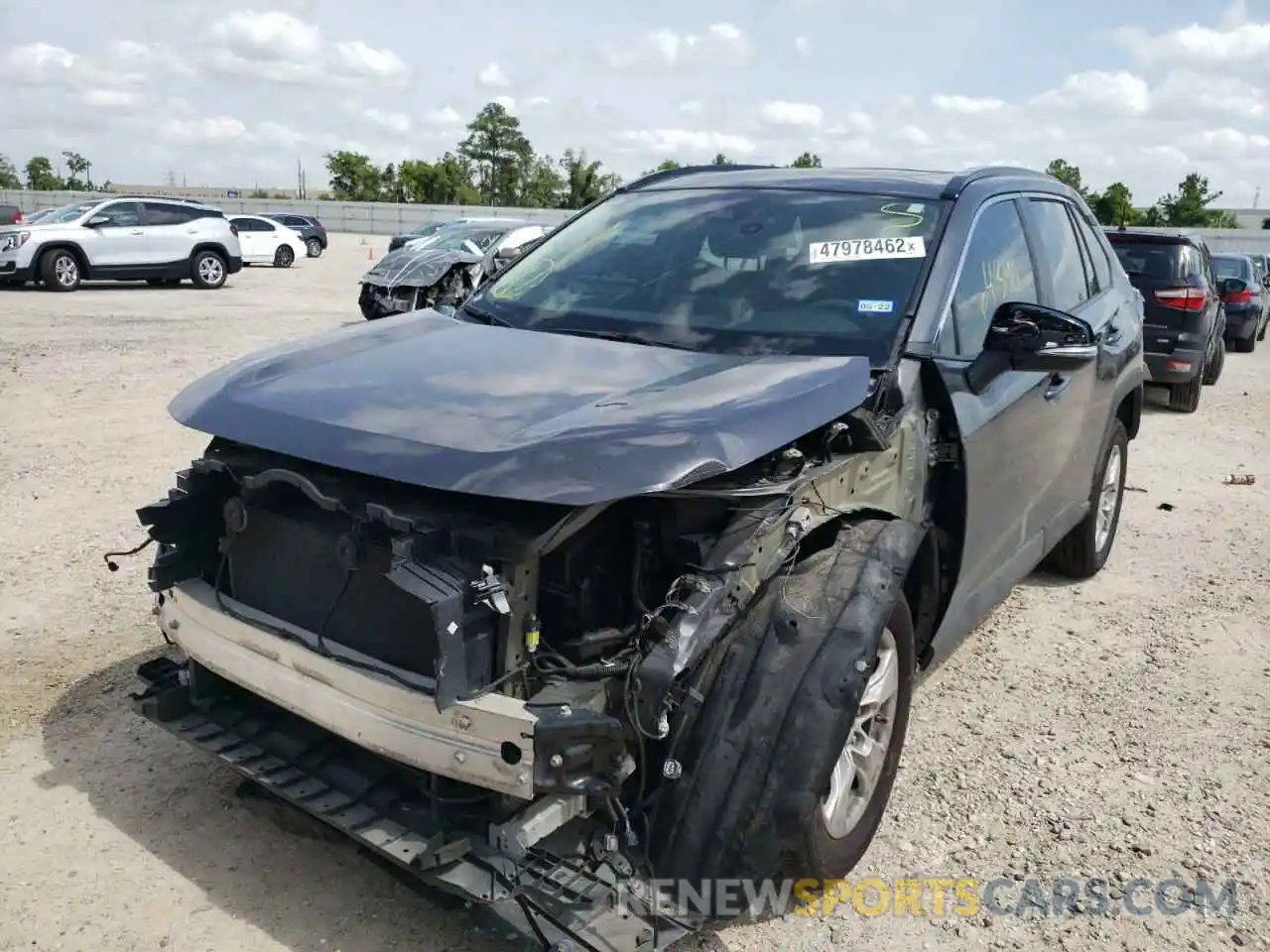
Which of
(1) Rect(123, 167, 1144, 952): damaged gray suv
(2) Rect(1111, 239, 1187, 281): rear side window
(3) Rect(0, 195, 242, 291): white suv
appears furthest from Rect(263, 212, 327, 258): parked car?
(1) Rect(123, 167, 1144, 952): damaged gray suv

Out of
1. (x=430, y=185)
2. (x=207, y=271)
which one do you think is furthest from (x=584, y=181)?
(x=207, y=271)

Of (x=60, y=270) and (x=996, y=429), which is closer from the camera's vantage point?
(x=996, y=429)

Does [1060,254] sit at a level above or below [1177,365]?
above

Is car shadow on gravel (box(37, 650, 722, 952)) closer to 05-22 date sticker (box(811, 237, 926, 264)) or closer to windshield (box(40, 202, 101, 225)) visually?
05-22 date sticker (box(811, 237, 926, 264))

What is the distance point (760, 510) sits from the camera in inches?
106

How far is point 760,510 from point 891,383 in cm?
79

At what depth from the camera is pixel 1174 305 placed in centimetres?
1079

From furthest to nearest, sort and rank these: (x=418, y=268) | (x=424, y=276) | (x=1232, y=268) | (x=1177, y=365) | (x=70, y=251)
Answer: (x=70, y=251) < (x=1232, y=268) < (x=418, y=268) < (x=424, y=276) < (x=1177, y=365)

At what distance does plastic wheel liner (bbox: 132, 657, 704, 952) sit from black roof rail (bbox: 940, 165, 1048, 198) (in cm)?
262

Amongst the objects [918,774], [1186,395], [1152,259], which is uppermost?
[1152,259]

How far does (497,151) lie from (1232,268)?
248 feet

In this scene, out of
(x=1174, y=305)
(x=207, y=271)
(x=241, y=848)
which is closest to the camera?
(x=241, y=848)

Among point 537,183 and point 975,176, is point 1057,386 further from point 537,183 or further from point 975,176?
point 537,183

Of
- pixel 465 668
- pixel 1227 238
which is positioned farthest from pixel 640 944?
pixel 1227 238
